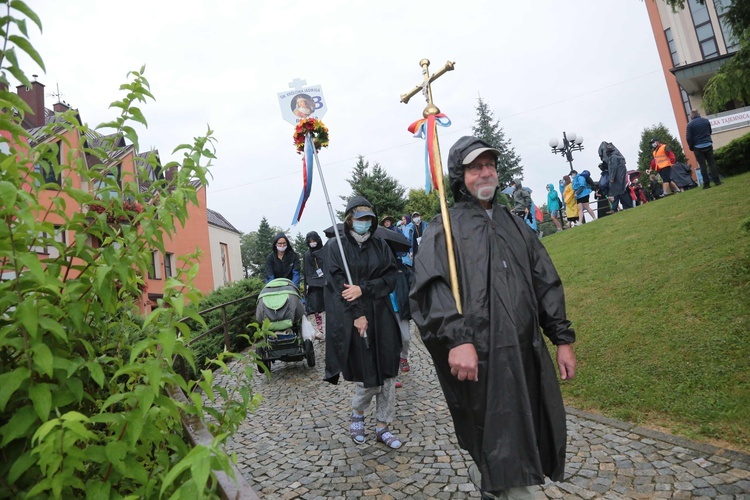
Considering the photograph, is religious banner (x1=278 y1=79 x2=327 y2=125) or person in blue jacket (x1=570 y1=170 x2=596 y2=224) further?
person in blue jacket (x1=570 y1=170 x2=596 y2=224)

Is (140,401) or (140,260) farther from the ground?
(140,260)

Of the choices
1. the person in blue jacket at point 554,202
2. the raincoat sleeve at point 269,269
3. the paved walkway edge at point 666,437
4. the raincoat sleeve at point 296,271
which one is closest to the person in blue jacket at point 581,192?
the person in blue jacket at point 554,202

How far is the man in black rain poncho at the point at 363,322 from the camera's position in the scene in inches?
177

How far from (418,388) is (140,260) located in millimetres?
5399

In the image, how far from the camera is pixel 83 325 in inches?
49.9

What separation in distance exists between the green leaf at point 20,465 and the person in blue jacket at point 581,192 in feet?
52.0

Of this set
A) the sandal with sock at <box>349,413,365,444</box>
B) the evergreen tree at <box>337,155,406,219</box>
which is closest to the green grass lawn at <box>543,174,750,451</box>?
the sandal with sock at <box>349,413,365,444</box>

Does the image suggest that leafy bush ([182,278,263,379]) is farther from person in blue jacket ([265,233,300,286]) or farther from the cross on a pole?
the cross on a pole

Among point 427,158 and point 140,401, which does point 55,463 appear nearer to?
point 140,401

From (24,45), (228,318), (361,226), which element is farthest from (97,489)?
(228,318)

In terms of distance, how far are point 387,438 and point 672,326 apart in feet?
12.2

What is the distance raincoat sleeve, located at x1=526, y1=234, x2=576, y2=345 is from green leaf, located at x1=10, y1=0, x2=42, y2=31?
2495 mm

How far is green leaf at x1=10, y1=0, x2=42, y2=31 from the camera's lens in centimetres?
112

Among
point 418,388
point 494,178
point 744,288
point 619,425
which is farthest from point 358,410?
point 744,288
